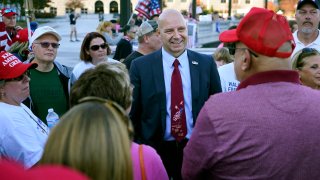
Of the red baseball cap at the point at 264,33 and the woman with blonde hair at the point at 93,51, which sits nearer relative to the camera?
the red baseball cap at the point at 264,33

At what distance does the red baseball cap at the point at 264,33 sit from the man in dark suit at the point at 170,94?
1.50 metres

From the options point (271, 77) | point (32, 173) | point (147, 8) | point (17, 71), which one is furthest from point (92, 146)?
point (147, 8)

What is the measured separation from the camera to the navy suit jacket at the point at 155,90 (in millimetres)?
3648

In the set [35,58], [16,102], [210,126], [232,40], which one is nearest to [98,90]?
[210,126]

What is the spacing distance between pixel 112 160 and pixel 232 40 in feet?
3.72

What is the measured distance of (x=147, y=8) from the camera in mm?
11930

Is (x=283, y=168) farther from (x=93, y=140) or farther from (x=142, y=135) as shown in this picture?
(x=142, y=135)

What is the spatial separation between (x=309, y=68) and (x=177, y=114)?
3.72ft

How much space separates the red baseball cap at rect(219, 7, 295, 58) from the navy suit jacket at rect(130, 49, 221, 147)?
4.92ft

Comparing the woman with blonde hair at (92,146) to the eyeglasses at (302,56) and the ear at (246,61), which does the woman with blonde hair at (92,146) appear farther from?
the eyeglasses at (302,56)

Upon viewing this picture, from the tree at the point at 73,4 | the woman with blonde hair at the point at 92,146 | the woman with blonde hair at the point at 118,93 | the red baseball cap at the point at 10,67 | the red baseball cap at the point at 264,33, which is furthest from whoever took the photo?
the tree at the point at 73,4

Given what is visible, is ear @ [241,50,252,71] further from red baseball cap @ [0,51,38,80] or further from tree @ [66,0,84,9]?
tree @ [66,0,84,9]

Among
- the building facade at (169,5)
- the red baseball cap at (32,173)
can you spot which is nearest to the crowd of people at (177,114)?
the red baseball cap at (32,173)

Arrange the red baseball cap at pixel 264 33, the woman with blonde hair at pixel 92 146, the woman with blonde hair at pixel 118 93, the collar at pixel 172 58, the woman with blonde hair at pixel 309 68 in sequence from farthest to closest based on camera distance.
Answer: the collar at pixel 172 58, the woman with blonde hair at pixel 309 68, the woman with blonde hair at pixel 118 93, the red baseball cap at pixel 264 33, the woman with blonde hair at pixel 92 146
